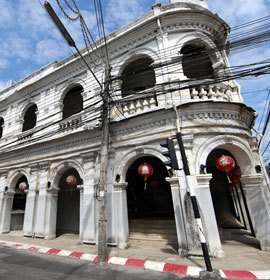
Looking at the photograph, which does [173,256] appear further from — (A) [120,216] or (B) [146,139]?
(B) [146,139]

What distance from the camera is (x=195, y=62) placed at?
8883mm

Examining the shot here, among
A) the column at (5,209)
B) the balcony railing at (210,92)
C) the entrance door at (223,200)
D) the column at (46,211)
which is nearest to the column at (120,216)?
the column at (46,211)

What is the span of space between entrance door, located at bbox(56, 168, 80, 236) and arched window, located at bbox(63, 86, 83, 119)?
136 inches

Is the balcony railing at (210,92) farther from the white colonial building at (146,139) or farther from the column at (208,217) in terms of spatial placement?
the column at (208,217)

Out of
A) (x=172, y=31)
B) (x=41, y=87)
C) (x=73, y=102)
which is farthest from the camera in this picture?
(x=41, y=87)

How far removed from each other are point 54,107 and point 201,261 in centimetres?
951

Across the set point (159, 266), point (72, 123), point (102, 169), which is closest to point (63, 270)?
point (159, 266)

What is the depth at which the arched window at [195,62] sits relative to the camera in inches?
336

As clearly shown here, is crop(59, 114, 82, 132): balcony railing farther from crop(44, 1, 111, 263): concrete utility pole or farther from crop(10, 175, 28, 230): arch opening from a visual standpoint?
crop(10, 175, 28, 230): arch opening

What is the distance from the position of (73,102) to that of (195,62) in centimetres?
691

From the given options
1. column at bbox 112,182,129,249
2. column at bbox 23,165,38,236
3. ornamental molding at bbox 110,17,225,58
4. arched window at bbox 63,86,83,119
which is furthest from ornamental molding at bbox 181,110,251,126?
A: column at bbox 23,165,38,236

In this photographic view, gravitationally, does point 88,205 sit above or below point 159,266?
above

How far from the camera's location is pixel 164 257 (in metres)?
5.77

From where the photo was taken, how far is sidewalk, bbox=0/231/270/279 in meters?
4.61
